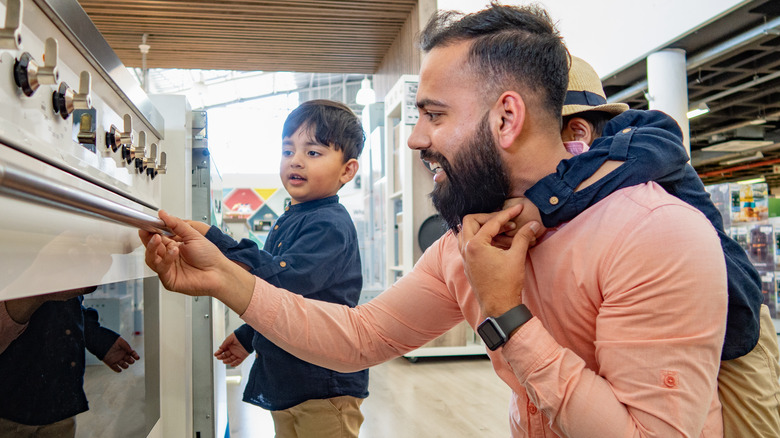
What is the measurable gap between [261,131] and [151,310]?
15115 mm

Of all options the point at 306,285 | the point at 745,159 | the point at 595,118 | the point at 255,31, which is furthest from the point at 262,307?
the point at 745,159

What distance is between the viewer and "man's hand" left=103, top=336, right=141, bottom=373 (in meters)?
0.82

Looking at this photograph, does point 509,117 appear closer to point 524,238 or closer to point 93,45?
point 524,238

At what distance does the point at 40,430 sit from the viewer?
1.93ft

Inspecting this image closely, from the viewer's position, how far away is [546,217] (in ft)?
2.89

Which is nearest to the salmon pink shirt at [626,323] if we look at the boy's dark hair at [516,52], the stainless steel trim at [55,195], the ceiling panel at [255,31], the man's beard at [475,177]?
the man's beard at [475,177]

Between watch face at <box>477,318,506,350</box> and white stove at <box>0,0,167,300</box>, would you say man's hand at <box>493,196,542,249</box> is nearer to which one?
watch face at <box>477,318,506,350</box>

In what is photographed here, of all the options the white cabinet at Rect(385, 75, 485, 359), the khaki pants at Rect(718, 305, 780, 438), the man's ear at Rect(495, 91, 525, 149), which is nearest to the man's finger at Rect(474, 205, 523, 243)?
the man's ear at Rect(495, 91, 525, 149)

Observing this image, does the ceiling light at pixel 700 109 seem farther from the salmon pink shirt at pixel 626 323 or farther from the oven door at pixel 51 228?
the oven door at pixel 51 228

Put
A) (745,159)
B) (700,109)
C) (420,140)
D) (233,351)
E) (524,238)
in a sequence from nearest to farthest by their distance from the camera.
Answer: (524,238) → (420,140) → (233,351) → (700,109) → (745,159)

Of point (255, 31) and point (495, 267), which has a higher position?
point (255, 31)

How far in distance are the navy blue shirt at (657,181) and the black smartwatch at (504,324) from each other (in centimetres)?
17

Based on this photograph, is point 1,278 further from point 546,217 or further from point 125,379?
point 546,217

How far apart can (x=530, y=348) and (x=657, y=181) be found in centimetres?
33
